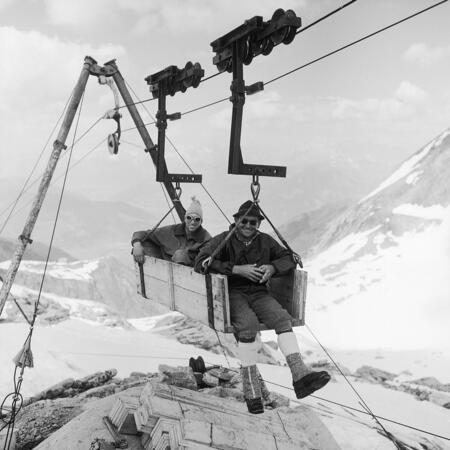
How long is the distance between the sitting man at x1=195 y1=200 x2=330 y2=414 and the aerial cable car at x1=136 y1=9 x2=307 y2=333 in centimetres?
18

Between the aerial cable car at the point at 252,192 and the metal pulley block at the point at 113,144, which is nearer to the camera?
the aerial cable car at the point at 252,192

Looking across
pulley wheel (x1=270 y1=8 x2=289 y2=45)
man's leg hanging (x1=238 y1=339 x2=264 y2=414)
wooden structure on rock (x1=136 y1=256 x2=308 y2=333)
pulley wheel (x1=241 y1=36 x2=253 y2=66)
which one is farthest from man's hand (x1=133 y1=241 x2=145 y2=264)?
pulley wheel (x1=270 y1=8 x2=289 y2=45)

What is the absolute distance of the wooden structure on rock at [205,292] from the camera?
5.42 m

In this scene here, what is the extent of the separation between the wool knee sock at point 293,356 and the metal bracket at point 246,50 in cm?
187

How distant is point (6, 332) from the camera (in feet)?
49.8

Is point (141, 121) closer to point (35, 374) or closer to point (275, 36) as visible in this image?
point (275, 36)

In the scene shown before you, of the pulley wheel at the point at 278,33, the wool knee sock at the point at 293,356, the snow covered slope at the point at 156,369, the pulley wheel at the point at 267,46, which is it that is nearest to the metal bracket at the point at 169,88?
the pulley wheel at the point at 267,46

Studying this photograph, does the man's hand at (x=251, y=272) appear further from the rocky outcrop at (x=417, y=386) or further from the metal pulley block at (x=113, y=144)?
the rocky outcrop at (x=417, y=386)

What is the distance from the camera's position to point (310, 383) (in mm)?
5066

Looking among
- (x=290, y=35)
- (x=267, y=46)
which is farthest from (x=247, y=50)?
(x=290, y=35)

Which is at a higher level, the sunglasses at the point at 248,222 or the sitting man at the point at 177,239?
the sitting man at the point at 177,239

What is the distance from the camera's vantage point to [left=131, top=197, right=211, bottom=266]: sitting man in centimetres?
741

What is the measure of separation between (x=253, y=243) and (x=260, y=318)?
3.06 feet

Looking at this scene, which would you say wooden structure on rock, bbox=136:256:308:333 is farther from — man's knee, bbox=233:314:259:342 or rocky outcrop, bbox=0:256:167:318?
rocky outcrop, bbox=0:256:167:318
